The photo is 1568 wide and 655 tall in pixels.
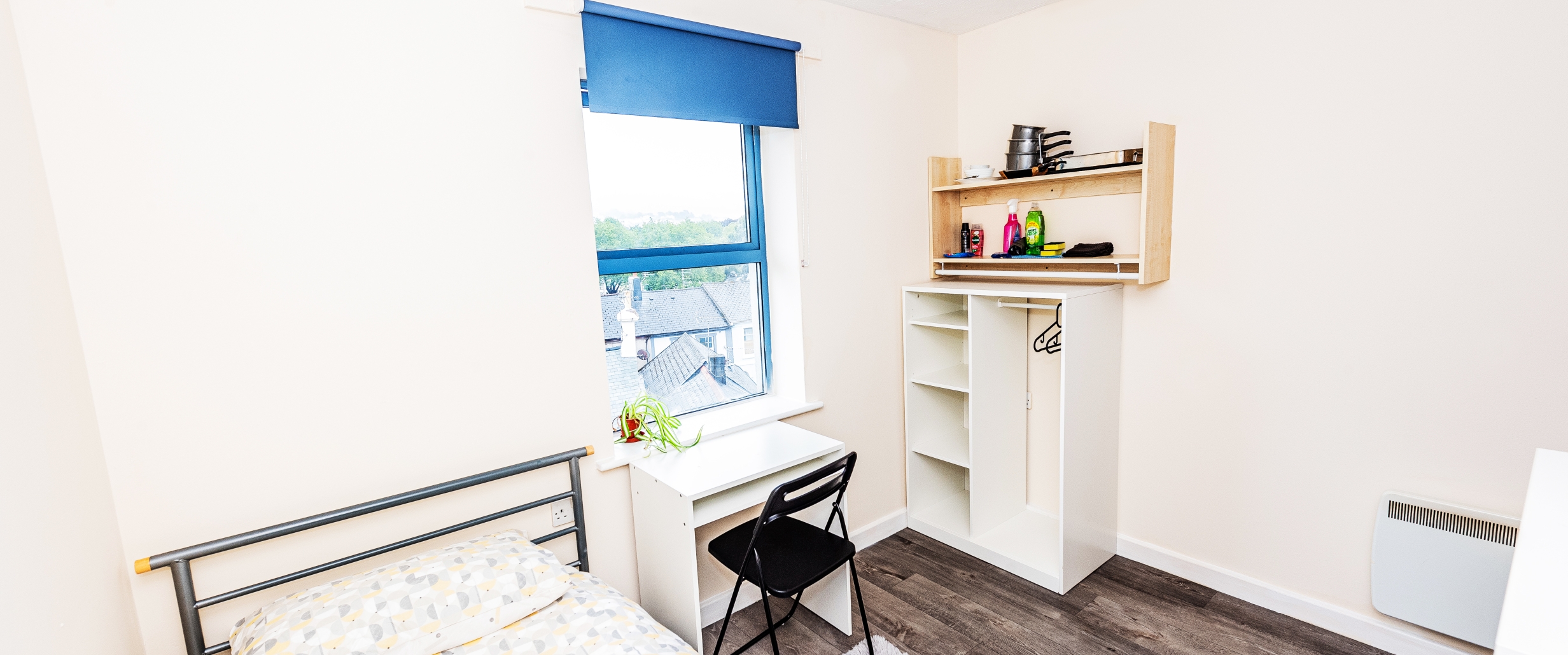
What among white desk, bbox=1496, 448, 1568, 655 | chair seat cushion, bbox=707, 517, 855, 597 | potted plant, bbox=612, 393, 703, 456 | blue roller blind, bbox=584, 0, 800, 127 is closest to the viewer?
white desk, bbox=1496, 448, 1568, 655

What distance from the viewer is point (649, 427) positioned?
8.36 ft

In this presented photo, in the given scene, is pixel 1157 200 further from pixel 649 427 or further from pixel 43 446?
pixel 43 446

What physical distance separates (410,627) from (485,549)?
0.28 metres

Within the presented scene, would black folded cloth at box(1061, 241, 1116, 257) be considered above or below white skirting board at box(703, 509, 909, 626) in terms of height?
above

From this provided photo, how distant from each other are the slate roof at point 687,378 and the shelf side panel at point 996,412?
1071mm

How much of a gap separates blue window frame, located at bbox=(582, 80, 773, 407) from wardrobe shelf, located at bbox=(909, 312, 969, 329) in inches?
29.2

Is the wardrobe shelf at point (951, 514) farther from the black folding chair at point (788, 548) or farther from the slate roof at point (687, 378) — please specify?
the slate roof at point (687, 378)

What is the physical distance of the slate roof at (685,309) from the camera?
103 inches

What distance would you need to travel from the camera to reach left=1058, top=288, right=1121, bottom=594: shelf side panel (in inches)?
105

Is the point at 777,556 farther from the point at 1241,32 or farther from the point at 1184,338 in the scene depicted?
the point at 1241,32

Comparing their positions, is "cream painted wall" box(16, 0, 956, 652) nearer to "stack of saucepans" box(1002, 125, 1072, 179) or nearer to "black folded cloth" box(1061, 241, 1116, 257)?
"stack of saucepans" box(1002, 125, 1072, 179)

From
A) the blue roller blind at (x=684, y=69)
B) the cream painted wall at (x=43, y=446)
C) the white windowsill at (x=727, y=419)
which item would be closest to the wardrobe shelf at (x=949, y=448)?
the white windowsill at (x=727, y=419)

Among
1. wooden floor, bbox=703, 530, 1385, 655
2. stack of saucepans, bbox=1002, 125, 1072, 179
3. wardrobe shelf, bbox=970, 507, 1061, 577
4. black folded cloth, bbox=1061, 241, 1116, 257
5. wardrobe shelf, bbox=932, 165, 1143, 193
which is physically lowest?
wooden floor, bbox=703, 530, 1385, 655

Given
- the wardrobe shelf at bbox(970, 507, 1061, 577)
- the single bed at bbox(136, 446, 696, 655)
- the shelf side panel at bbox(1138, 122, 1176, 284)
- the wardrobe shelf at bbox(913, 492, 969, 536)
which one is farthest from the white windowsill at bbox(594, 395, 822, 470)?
the shelf side panel at bbox(1138, 122, 1176, 284)
